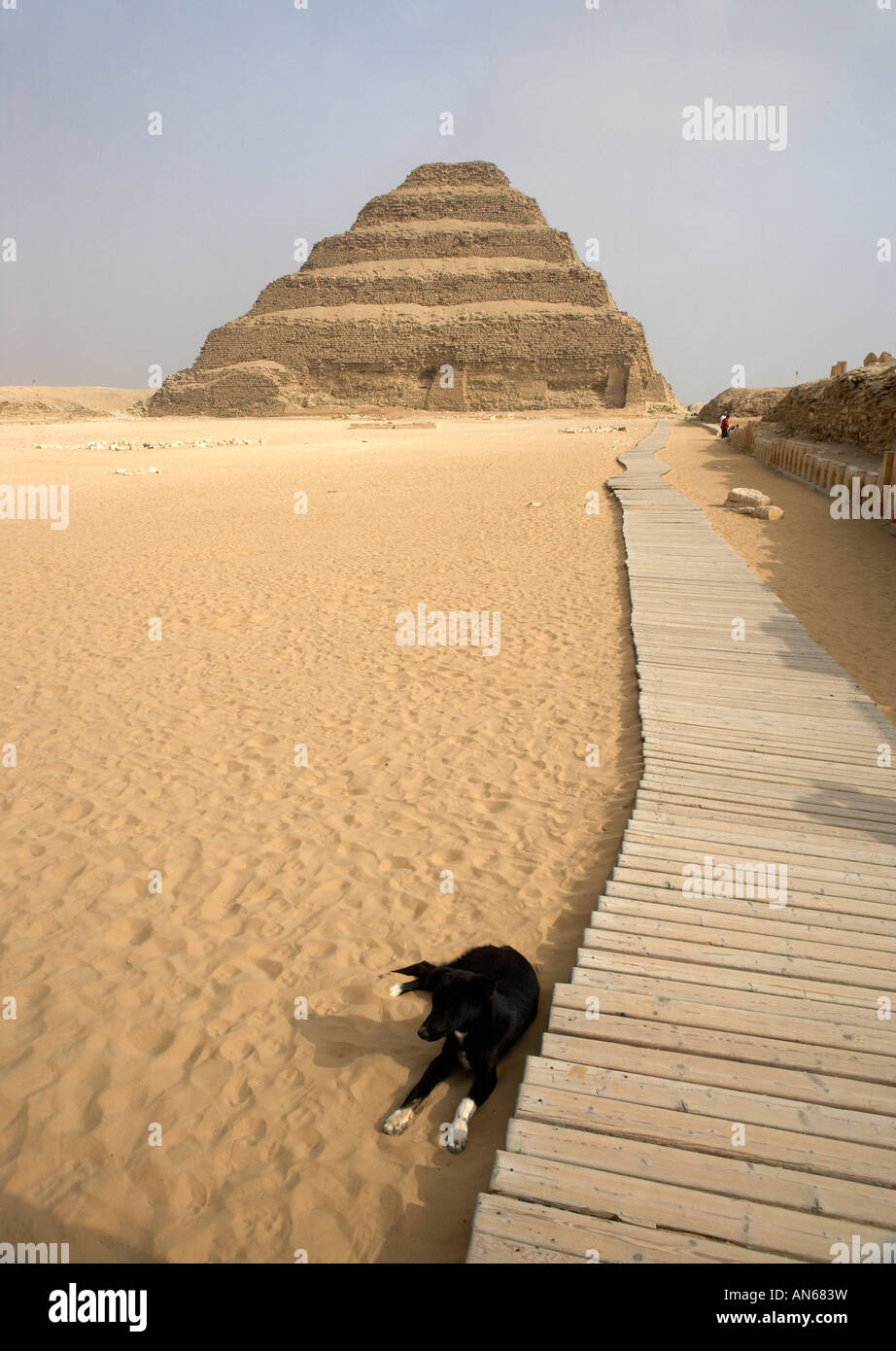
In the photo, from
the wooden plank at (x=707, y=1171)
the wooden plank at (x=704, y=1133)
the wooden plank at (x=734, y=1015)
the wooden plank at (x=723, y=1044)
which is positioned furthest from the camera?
the wooden plank at (x=734, y=1015)

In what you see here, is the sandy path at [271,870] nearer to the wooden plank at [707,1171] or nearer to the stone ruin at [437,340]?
the wooden plank at [707,1171]

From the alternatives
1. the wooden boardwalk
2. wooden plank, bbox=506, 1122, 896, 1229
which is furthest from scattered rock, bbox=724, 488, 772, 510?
wooden plank, bbox=506, 1122, 896, 1229

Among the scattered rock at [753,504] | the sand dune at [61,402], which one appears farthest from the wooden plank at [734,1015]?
the sand dune at [61,402]

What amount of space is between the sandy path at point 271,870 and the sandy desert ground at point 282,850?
0.01m

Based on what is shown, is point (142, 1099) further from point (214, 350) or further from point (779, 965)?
point (214, 350)

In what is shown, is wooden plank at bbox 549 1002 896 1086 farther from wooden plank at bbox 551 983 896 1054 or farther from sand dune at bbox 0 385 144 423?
sand dune at bbox 0 385 144 423

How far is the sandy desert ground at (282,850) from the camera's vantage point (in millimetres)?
2479

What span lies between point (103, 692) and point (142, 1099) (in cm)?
427

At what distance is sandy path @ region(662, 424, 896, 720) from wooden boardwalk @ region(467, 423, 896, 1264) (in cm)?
218

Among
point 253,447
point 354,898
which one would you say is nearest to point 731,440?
point 253,447

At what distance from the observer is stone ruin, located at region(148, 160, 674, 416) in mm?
58125

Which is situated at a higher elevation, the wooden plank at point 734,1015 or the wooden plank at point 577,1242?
the wooden plank at point 734,1015

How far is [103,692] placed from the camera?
20.9 ft
